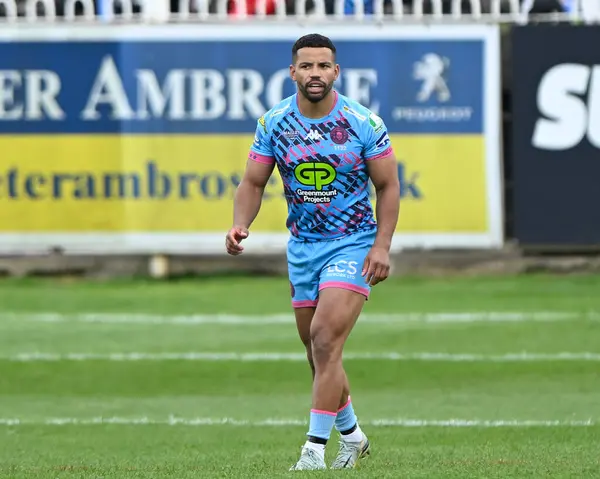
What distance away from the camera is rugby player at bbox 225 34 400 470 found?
736cm

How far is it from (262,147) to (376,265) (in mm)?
803

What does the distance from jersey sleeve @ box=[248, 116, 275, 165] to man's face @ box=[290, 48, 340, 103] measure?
1.00ft

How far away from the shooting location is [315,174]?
747 cm

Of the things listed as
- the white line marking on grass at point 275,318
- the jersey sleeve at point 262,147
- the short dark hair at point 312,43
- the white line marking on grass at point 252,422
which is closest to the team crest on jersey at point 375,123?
the short dark hair at point 312,43

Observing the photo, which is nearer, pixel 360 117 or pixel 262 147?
pixel 360 117

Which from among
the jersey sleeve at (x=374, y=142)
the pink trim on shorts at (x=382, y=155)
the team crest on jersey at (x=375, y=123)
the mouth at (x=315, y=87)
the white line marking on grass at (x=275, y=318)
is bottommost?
the white line marking on grass at (x=275, y=318)

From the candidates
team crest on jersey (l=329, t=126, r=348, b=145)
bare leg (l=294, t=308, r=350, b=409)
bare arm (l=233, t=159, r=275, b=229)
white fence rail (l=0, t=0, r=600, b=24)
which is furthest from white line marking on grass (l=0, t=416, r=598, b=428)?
white fence rail (l=0, t=0, r=600, b=24)

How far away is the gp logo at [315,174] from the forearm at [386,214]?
25 centimetres

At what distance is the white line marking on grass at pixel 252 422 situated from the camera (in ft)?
31.0

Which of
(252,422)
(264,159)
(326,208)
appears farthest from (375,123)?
(252,422)

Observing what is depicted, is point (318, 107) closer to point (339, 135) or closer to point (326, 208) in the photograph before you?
point (339, 135)

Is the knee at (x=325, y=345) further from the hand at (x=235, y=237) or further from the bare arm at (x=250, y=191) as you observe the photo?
the bare arm at (x=250, y=191)

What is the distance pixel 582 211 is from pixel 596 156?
0.62m

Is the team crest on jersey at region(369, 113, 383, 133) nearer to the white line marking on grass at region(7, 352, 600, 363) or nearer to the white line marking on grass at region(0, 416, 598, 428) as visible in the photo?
the white line marking on grass at region(0, 416, 598, 428)
